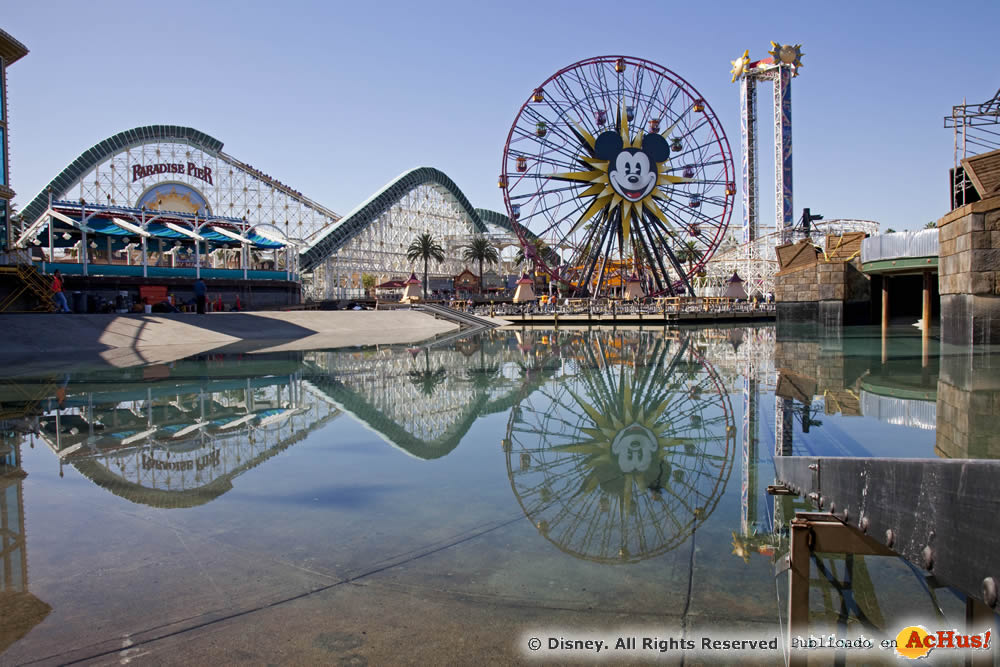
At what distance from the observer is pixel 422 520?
5.08 meters

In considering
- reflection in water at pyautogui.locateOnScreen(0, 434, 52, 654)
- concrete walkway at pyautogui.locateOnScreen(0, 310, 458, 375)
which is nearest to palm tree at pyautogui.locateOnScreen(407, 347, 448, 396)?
reflection in water at pyautogui.locateOnScreen(0, 434, 52, 654)

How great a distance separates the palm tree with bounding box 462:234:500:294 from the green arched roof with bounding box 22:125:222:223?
25.0 m

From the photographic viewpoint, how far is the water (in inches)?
132

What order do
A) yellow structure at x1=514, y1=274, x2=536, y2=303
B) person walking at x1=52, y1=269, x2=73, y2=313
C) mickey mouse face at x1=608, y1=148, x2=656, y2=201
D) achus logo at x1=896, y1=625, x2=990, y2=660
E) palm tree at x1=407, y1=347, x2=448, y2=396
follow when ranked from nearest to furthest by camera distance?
achus logo at x1=896, y1=625, x2=990, y2=660 < palm tree at x1=407, y1=347, x2=448, y2=396 < person walking at x1=52, y1=269, x2=73, y2=313 < mickey mouse face at x1=608, y1=148, x2=656, y2=201 < yellow structure at x1=514, y1=274, x2=536, y2=303

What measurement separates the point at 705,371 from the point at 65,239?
1466 inches

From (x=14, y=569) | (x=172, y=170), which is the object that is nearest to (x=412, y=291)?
(x=172, y=170)

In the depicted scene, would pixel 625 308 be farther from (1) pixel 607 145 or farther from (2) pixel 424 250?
(2) pixel 424 250

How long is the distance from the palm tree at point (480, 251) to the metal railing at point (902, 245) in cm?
3855

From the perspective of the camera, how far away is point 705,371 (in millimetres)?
14422

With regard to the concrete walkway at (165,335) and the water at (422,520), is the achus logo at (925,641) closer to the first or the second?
the water at (422,520)

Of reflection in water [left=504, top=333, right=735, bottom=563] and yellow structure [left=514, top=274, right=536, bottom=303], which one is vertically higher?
yellow structure [left=514, top=274, right=536, bottom=303]

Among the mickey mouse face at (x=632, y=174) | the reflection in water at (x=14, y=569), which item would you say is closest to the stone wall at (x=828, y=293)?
the mickey mouse face at (x=632, y=174)

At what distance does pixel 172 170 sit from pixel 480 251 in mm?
26327

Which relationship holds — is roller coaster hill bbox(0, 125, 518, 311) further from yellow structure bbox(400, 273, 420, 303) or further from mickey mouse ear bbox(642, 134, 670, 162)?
mickey mouse ear bbox(642, 134, 670, 162)
